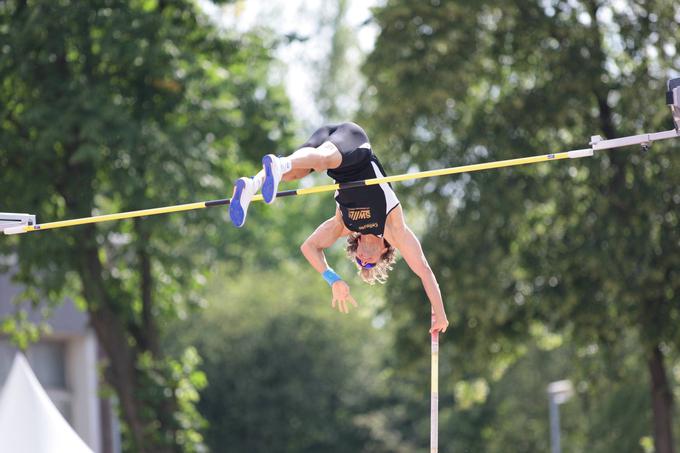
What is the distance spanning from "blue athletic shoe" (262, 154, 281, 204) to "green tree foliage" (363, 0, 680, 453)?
9.46 meters

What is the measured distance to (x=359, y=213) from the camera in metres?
9.24

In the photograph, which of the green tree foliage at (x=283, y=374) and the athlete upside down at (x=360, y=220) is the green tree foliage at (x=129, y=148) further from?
the green tree foliage at (x=283, y=374)

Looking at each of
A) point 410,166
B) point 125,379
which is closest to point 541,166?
point 410,166

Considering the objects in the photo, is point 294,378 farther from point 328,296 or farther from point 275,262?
point 275,262

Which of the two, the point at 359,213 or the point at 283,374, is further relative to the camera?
the point at 283,374

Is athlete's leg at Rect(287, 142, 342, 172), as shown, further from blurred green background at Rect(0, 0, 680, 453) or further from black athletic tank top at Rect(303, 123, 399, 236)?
blurred green background at Rect(0, 0, 680, 453)

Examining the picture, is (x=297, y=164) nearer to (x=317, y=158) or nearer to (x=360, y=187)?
(x=317, y=158)

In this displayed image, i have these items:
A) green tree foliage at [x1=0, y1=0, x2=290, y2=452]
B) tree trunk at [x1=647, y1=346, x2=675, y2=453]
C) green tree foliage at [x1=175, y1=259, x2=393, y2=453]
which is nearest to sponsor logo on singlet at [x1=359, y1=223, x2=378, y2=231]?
green tree foliage at [x1=0, y1=0, x2=290, y2=452]

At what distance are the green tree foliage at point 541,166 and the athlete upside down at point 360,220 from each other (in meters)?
8.26

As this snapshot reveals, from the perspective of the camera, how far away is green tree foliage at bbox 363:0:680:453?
17.4 meters

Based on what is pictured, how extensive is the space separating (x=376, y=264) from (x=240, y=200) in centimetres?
158

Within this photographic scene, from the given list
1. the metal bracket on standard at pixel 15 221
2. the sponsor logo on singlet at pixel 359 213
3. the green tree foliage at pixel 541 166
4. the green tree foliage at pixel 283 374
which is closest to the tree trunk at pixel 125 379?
the green tree foliage at pixel 541 166

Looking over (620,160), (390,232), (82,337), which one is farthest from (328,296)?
(390,232)

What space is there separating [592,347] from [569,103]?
13.0 ft
